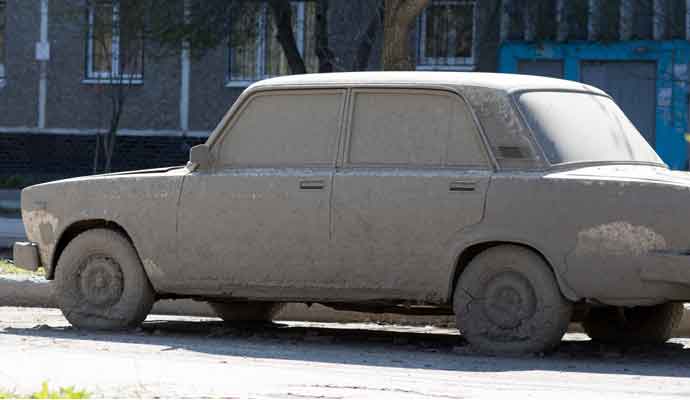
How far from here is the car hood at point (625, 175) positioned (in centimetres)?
852

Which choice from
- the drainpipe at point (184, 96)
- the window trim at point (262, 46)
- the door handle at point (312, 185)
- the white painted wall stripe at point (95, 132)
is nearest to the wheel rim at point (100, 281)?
the door handle at point (312, 185)

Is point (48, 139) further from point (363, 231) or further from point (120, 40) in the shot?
point (363, 231)

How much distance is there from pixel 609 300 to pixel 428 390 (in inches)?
71.6

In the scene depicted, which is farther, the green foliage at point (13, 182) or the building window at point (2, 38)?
the building window at point (2, 38)

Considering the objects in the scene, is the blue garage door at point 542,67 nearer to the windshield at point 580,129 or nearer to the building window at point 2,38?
the building window at point 2,38

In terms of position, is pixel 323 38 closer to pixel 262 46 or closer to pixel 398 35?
pixel 262 46

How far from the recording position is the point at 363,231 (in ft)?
30.3

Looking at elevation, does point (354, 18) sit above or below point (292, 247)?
above

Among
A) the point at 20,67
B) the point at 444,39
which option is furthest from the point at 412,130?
the point at 20,67

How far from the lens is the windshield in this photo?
29.6 feet

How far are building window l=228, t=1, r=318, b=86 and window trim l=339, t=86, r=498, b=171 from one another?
18.7 meters

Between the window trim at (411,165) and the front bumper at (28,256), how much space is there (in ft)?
7.36

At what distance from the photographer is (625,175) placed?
870 cm

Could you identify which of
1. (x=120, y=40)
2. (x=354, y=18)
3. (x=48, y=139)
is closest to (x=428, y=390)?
(x=354, y=18)
